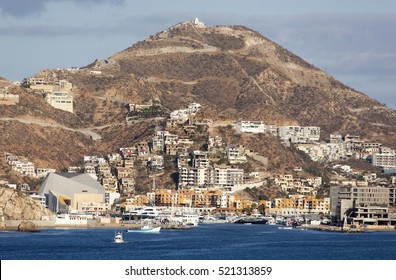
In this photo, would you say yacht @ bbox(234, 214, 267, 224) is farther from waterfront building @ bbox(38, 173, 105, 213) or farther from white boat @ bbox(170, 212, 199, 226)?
waterfront building @ bbox(38, 173, 105, 213)

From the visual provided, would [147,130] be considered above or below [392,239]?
above

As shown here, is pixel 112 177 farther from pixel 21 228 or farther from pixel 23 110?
pixel 21 228

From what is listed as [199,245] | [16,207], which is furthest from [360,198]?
[199,245]

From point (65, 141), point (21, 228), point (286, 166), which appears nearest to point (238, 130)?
point (286, 166)

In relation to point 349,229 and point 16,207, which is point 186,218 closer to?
point 349,229

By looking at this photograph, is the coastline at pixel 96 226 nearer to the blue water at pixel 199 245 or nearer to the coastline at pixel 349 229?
the blue water at pixel 199 245

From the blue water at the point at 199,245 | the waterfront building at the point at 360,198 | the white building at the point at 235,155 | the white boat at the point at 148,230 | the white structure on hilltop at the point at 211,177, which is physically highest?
the white building at the point at 235,155

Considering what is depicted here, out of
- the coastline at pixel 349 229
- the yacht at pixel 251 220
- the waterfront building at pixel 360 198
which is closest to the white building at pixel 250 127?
the yacht at pixel 251 220
